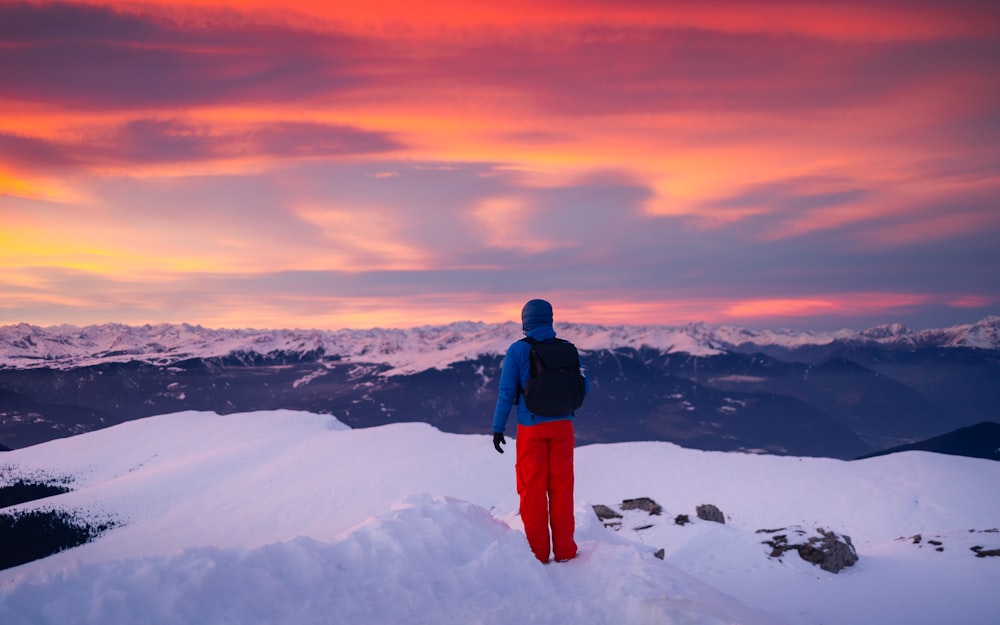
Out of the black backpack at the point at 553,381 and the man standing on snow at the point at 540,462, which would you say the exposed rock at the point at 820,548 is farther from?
the black backpack at the point at 553,381

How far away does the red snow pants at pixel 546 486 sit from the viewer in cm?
838

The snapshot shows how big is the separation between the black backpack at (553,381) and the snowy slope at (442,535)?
1.81 meters

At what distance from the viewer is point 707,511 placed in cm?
2078

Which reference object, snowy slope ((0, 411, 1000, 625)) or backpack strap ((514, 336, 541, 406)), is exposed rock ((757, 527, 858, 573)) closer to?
snowy slope ((0, 411, 1000, 625))

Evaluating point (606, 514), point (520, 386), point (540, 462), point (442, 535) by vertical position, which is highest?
point (520, 386)

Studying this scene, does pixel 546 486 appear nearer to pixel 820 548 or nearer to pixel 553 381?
pixel 553 381

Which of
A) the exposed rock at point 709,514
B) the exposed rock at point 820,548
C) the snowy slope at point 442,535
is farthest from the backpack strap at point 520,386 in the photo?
the exposed rock at point 709,514

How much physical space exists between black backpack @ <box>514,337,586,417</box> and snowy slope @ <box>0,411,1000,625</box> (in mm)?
1813

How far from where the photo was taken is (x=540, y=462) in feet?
27.8

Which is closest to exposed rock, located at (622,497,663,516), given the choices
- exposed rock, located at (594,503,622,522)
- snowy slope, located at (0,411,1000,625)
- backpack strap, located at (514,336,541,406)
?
exposed rock, located at (594,503,622,522)

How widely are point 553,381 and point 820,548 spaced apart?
38.1ft

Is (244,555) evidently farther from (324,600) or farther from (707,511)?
(707,511)

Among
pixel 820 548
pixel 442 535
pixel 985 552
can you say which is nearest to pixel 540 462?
pixel 442 535

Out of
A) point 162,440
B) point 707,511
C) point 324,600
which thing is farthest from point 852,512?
point 162,440
